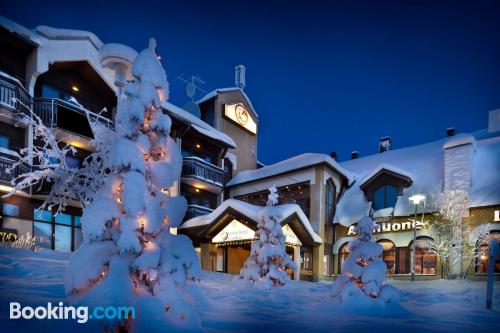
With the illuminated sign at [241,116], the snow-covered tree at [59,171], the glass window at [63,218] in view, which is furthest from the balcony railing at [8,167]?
the illuminated sign at [241,116]

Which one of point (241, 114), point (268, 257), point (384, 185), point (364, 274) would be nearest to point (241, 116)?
point (241, 114)

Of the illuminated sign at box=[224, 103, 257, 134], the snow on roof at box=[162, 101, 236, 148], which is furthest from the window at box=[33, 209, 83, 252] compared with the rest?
the illuminated sign at box=[224, 103, 257, 134]

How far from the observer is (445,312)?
10719 mm

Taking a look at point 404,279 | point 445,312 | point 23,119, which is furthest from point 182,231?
point 445,312

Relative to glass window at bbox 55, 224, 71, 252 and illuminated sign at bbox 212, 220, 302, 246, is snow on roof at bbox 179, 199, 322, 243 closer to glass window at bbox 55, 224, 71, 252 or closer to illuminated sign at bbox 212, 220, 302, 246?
illuminated sign at bbox 212, 220, 302, 246

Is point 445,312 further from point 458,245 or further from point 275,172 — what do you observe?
point 275,172

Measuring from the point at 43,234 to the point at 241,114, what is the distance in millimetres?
14977

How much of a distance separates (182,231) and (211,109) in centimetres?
876

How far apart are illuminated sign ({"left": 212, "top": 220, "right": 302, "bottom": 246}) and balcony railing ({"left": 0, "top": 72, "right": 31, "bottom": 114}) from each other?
11.3 meters

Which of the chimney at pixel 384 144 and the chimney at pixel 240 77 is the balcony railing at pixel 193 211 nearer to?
the chimney at pixel 240 77

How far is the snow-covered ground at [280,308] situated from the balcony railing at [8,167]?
3.84 metres

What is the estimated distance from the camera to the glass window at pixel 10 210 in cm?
1355

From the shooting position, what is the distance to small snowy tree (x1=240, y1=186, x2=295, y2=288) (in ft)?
44.7

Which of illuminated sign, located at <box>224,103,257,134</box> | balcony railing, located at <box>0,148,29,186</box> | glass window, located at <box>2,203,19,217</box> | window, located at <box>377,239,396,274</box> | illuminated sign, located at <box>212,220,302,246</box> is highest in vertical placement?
illuminated sign, located at <box>224,103,257,134</box>
